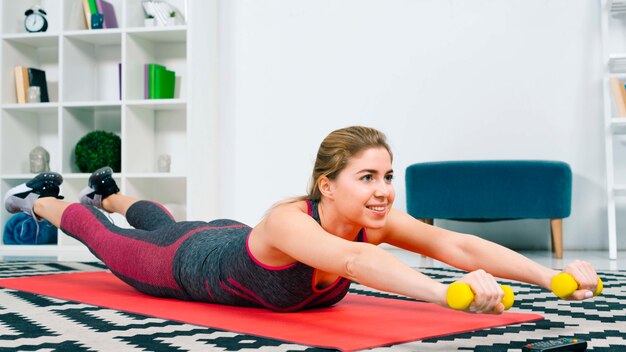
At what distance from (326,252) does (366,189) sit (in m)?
0.20

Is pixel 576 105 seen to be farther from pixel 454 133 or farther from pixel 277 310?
pixel 277 310

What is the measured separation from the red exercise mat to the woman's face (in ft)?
0.74

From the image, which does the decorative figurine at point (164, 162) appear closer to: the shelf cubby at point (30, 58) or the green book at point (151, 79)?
the green book at point (151, 79)

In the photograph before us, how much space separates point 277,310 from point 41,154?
312 centimetres

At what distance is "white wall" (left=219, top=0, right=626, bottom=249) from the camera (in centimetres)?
417

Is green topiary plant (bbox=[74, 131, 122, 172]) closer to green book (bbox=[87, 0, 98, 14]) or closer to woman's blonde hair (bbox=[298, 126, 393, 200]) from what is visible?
green book (bbox=[87, 0, 98, 14])

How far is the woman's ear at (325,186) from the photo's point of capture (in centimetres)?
167

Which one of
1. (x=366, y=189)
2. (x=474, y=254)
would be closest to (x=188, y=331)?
(x=366, y=189)

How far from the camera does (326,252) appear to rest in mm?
1452

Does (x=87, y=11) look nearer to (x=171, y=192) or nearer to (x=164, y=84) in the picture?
(x=164, y=84)

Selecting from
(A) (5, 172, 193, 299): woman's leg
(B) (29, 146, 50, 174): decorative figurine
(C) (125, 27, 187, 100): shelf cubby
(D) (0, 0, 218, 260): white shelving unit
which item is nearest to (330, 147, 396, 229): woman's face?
(A) (5, 172, 193, 299): woman's leg

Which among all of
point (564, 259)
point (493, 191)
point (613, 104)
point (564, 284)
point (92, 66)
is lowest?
point (564, 259)

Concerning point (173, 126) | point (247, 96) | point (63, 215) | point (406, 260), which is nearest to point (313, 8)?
point (247, 96)

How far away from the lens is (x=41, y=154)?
4512 millimetres
